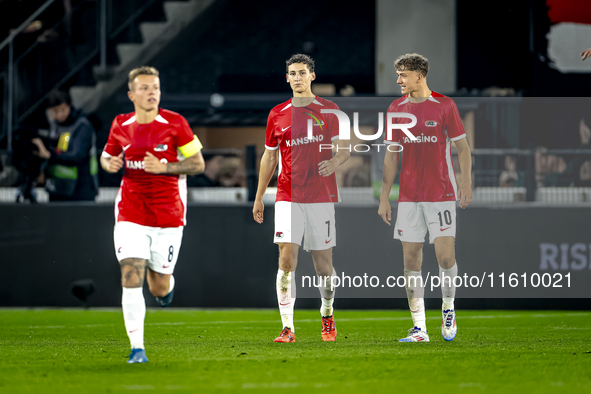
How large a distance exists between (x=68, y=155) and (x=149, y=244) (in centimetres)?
452

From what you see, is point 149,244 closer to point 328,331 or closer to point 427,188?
point 328,331

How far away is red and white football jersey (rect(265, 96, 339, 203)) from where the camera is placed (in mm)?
7047

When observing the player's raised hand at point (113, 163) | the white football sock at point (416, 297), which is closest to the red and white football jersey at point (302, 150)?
the white football sock at point (416, 297)

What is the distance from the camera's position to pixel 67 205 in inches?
393

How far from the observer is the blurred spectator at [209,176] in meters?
10.2

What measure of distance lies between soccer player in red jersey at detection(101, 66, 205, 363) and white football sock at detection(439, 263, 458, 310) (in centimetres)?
229

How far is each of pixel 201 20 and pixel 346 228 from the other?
19.4 ft

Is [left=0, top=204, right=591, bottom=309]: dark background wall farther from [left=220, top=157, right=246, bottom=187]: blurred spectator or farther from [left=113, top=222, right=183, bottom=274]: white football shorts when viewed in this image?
[left=113, top=222, right=183, bottom=274]: white football shorts

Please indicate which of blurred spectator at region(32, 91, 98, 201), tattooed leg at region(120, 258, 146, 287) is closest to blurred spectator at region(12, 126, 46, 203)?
blurred spectator at region(32, 91, 98, 201)

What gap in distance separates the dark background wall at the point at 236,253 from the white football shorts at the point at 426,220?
265 cm

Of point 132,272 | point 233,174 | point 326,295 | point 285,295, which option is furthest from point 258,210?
point 233,174

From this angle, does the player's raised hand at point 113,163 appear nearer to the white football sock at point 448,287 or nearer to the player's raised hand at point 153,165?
the player's raised hand at point 153,165

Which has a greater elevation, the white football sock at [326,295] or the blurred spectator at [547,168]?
the blurred spectator at [547,168]

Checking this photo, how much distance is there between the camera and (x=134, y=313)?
5770 millimetres
